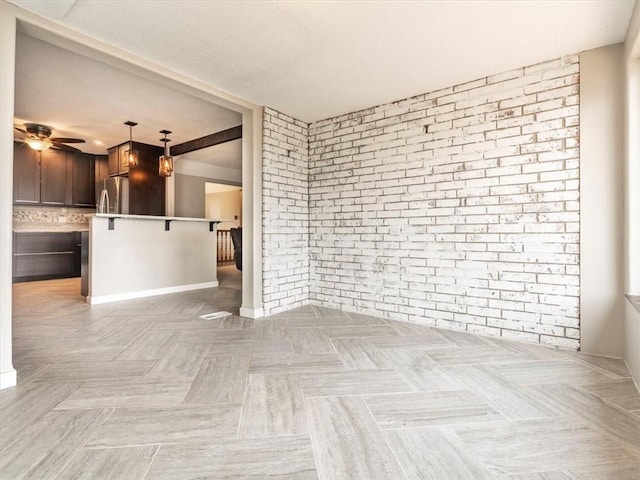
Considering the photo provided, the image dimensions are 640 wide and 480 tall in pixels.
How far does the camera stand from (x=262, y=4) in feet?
6.12

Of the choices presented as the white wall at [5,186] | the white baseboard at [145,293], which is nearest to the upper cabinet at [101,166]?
the white baseboard at [145,293]

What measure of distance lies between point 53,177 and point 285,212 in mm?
5261

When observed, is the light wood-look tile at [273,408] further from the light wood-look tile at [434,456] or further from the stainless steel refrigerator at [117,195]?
the stainless steel refrigerator at [117,195]

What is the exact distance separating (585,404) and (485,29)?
232cm

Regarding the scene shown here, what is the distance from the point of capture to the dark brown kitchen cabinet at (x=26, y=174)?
18.3 ft

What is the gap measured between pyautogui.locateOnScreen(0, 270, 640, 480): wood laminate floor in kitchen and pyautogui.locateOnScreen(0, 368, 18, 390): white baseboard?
0.06 meters

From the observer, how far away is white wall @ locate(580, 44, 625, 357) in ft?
7.38

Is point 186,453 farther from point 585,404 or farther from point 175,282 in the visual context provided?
point 175,282

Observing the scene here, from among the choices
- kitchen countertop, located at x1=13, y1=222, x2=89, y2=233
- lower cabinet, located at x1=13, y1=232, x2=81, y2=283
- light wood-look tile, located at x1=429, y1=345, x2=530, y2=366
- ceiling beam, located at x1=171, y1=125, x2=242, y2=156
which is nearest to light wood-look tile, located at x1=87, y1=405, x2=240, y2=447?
light wood-look tile, located at x1=429, y1=345, x2=530, y2=366

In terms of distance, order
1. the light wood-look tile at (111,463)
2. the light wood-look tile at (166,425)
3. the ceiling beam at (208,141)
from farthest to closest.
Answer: the ceiling beam at (208,141)
the light wood-look tile at (166,425)
the light wood-look tile at (111,463)

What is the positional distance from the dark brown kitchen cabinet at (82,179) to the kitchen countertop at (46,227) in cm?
48

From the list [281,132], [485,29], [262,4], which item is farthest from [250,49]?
[485,29]

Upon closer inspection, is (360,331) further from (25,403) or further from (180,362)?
(25,403)

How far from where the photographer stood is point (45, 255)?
19.1 ft
